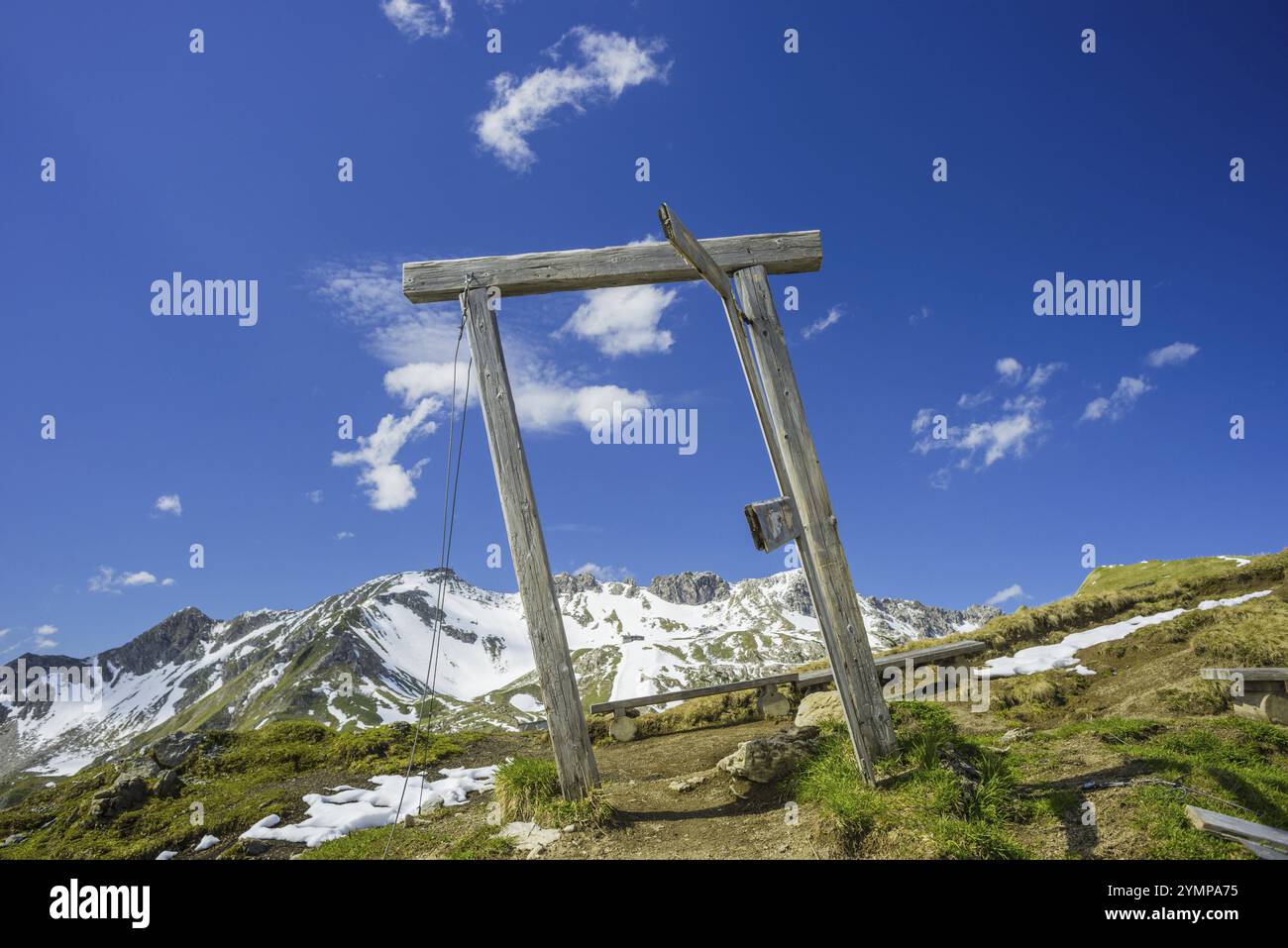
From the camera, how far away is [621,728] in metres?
13.0

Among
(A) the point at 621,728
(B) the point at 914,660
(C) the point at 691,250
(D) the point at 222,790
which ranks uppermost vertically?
(C) the point at 691,250

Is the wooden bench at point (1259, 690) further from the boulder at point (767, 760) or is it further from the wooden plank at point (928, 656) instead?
the boulder at point (767, 760)

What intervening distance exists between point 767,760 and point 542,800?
270 cm

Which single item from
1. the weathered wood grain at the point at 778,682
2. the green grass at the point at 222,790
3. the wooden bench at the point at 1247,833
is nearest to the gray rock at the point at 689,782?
the weathered wood grain at the point at 778,682

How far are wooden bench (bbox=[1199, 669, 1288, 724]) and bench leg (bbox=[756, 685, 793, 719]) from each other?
7217 millimetres

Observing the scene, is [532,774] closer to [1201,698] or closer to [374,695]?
[1201,698]

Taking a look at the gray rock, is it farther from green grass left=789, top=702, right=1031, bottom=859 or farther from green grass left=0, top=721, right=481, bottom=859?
green grass left=0, top=721, right=481, bottom=859

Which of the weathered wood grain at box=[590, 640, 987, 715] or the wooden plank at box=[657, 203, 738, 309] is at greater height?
the wooden plank at box=[657, 203, 738, 309]

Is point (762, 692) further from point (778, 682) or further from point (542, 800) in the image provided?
point (542, 800)

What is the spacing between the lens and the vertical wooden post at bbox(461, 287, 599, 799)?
727 cm

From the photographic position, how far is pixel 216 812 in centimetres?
868

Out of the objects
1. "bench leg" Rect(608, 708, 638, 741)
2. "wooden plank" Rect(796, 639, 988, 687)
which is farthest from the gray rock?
"wooden plank" Rect(796, 639, 988, 687)

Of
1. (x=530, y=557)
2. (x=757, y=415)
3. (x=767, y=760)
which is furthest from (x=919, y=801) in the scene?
(x=530, y=557)
